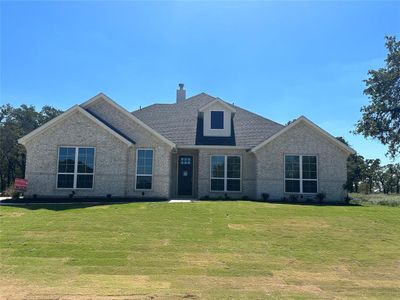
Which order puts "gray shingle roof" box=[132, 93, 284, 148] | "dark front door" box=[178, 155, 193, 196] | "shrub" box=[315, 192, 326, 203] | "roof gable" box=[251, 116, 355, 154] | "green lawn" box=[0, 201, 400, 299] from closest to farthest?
"green lawn" box=[0, 201, 400, 299], "shrub" box=[315, 192, 326, 203], "roof gable" box=[251, 116, 355, 154], "dark front door" box=[178, 155, 193, 196], "gray shingle roof" box=[132, 93, 284, 148]

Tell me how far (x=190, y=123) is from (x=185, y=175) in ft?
13.7

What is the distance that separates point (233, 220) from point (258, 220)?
100 centimetres

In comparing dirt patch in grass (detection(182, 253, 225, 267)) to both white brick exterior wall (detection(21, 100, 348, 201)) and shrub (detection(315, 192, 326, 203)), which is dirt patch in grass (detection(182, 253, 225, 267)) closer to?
white brick exterior wall (detection(21, 100, 348, 201))

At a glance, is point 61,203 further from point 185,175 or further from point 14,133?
point 14,133

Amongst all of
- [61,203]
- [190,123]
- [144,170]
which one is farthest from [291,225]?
[190,123]

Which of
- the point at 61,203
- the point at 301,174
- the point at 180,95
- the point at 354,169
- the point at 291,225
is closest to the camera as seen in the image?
the point at 291,225

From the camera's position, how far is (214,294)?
7484mm

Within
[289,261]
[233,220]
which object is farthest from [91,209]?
[289,261]

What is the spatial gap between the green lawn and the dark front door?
8.46 meters

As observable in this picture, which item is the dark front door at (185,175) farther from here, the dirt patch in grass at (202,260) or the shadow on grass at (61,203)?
the dirt patch in grass at (202,260)

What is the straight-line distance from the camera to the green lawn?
7828 millimetres

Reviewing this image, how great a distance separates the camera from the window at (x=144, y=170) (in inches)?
882

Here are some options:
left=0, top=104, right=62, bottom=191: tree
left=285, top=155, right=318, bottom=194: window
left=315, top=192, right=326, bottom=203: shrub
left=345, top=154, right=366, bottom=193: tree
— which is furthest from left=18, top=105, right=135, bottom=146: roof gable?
left=345, top=154, right=366, bottom=193: tree

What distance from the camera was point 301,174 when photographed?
2356 cm
